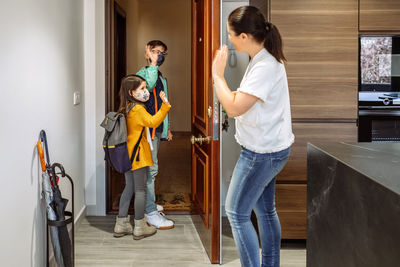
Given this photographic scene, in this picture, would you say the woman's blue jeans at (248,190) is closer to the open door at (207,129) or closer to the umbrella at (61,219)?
the open door at (207,129)

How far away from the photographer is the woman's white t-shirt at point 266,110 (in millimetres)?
2117

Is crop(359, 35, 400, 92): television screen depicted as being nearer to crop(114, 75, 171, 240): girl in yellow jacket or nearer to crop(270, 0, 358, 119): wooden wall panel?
crop(270, 0, 358, 119): wooden wall panel

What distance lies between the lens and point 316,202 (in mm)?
1869

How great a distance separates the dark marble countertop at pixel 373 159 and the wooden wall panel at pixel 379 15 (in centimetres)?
134

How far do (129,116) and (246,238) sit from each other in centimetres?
144

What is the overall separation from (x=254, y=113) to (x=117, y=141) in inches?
55.0

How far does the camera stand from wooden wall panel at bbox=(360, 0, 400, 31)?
3082 mm

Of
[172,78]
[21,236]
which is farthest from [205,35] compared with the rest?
[172,78]

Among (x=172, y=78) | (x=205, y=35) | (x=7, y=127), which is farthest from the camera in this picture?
(x=172, y=78)

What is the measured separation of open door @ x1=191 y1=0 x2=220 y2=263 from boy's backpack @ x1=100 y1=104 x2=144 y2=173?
1.67ft

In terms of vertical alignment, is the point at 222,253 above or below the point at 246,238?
below

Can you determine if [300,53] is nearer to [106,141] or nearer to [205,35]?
[205,35]

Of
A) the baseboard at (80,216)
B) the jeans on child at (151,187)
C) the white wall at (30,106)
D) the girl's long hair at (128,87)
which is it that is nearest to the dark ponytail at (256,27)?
the white wall at (30,106)

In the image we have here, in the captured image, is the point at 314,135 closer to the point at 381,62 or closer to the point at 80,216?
the point at 381,62
